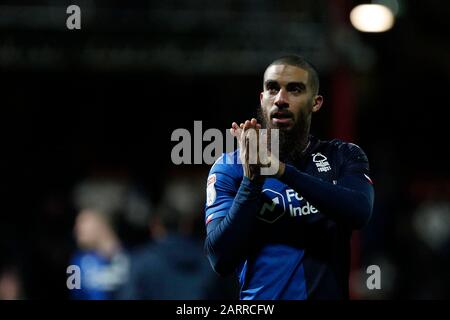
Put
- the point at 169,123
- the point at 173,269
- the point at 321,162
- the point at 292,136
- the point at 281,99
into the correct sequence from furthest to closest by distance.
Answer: the point at 169,123 → the point at 173,269 → the point at 321,162 → the point at 292,136 → the point at 281,99

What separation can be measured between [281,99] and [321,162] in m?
0.40

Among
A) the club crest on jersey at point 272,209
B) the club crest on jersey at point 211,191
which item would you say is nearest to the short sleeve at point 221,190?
the club crest on jersey at point 211,191

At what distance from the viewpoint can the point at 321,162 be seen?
392 centimetres

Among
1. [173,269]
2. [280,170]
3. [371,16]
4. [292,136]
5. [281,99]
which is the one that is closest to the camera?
[280,170]

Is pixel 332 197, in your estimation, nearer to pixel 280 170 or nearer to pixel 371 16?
pixel 280 170

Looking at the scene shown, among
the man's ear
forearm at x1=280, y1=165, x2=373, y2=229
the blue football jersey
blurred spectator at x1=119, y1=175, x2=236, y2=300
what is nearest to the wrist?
forearm at x1=280, y1=165, x2=373, y2=229

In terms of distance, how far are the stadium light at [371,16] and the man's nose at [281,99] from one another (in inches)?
213

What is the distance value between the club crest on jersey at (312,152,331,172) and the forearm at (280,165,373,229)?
22cm

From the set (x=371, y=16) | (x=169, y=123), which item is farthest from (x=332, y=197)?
(x=169, y=123)

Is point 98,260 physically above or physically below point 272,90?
below

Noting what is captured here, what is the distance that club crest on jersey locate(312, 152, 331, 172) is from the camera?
3895mm

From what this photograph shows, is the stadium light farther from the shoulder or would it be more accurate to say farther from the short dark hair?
the short dark hair

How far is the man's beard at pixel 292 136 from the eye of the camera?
379cm
